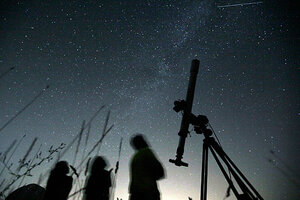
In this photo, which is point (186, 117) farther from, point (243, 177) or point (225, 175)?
point (243, 177)

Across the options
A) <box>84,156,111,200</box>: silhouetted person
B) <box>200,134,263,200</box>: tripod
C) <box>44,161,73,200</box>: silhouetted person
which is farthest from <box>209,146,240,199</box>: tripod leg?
<box>44,161,73,200</box>: silhouetted person

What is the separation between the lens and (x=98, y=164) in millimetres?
3461

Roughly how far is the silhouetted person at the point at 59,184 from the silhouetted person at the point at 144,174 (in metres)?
1.62

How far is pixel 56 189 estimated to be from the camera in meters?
3.34

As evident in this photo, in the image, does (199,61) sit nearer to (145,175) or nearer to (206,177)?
(206,177)

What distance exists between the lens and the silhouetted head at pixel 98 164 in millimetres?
3420

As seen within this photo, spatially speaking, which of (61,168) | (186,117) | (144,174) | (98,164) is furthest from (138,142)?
(186,117)

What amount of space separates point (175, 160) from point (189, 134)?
73 centimetres

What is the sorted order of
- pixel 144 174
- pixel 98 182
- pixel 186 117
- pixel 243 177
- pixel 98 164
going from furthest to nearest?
pixel 186 117, pixel 243 177, pixel 98 164, pixel 98 182, pixel 144 174

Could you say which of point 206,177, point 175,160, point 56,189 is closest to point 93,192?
point 56,189

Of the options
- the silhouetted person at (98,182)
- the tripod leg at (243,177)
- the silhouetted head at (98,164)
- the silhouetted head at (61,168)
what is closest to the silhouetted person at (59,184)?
the silhouetted head at (61,168)

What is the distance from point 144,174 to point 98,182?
1239mm

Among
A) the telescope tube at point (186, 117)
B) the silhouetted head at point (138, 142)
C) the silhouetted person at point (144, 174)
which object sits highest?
the telescope tube at point (186, 117)

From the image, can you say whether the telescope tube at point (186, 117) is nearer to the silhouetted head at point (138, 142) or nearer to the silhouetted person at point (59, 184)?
the silhouetted head at point (138, 142)
